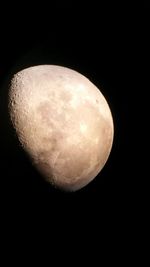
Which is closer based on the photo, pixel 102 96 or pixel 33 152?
pixel 33 152

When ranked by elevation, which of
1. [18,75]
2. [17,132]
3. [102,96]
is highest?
[18,75]

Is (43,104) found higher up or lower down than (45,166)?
higher up

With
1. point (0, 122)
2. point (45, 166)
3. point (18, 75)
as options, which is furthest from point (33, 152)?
point (18, 75)

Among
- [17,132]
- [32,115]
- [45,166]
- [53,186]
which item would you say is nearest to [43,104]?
[32,115]

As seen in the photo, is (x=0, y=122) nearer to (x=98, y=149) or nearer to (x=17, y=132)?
(x=17, y=132)

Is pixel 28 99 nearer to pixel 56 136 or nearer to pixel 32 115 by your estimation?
pixel 32 115

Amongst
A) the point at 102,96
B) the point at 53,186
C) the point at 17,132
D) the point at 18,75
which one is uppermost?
the point at 18,75
